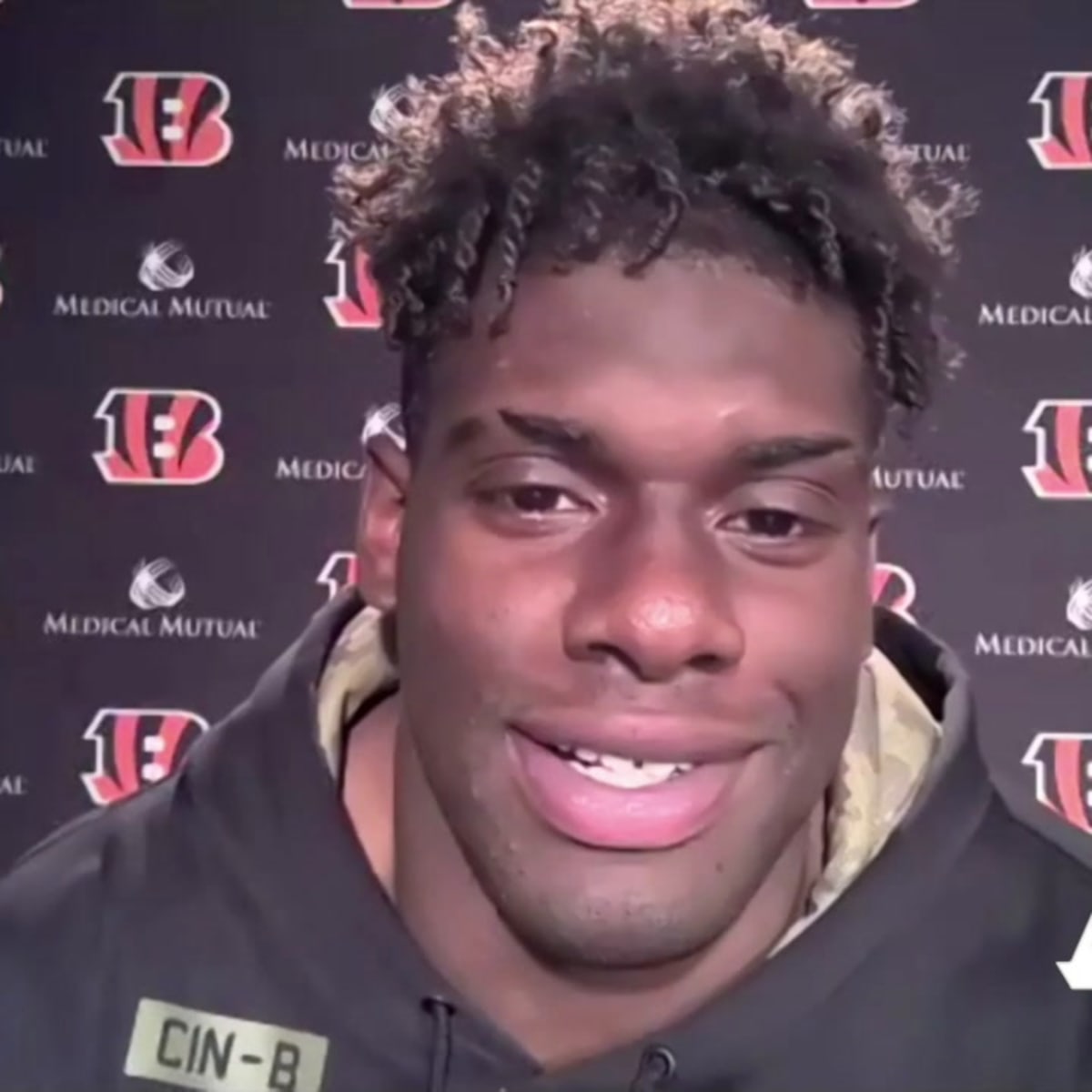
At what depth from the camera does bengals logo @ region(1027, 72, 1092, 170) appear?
232cm

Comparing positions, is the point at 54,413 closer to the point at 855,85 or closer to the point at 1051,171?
the point at 1051,171

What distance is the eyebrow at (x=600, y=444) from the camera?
829mm

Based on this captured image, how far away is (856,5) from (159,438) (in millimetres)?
1157

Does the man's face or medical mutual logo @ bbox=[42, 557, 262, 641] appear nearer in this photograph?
the man's face

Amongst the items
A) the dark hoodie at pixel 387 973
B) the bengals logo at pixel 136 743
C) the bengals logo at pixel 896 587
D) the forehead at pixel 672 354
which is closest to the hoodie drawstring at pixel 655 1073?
the dark hoodie at pixel 387 973

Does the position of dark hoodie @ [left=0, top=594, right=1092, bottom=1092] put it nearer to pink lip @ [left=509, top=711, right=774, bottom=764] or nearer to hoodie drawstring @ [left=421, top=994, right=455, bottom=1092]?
hoodie drawstring @ [left=421, top=994, right=455, bottom=1092]

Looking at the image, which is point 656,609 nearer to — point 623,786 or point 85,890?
point 623,786

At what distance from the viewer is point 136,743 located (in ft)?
7.91

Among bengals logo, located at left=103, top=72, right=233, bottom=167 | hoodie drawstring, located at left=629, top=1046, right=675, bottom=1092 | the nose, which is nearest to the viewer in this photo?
the nose

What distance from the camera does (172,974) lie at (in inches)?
38.4

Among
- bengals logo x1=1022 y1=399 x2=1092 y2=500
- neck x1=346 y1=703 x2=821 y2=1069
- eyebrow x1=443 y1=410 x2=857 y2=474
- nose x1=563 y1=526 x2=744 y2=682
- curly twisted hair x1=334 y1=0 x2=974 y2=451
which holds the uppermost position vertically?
bengals logo x1=1022 y1=399 x2=1092 y2=500

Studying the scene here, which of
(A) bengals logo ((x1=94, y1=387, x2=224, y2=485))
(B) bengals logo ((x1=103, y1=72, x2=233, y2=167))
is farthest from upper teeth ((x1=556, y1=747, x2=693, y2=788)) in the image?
(B) bengals logo ((x1=103, y1=72, x2=233, y2=167))

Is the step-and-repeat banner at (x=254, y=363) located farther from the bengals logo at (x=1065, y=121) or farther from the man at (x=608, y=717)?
the man at (x=608, y=717)

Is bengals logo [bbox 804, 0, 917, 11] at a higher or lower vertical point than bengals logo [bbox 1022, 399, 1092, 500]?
higher
